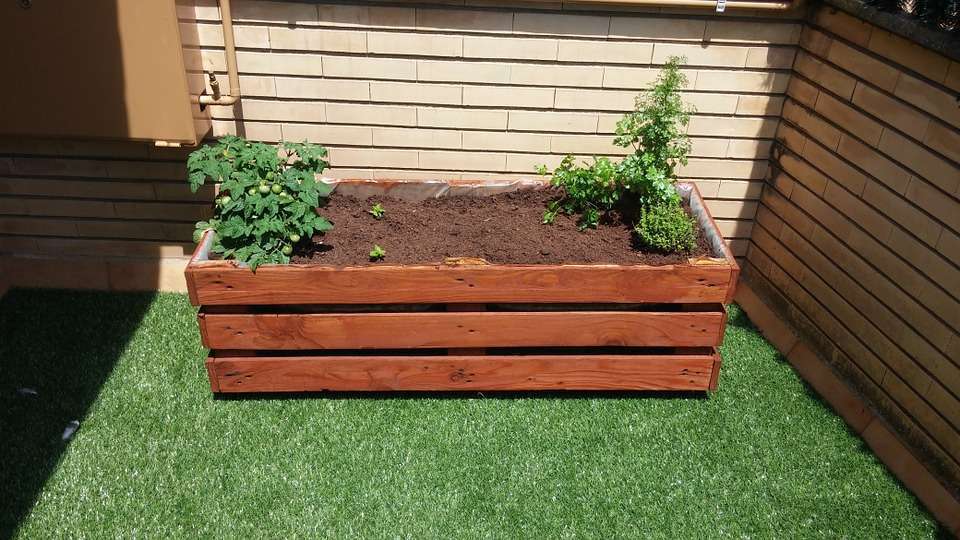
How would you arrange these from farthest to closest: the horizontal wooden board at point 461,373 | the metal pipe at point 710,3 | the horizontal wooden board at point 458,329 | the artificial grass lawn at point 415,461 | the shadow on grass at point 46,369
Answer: the metal pipe at point 710,3 → the horizontal wooden board at point 461,373 → the horizontal wooden board at point 458,329 → the shadow on grass at point 46,369 → the artificial grass lawn at point 415,461

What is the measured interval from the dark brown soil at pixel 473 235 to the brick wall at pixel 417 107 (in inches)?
11.4

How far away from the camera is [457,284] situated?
128 inches

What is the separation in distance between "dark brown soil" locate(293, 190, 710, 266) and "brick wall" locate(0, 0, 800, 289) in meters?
0.29

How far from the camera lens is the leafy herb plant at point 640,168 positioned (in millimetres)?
3482

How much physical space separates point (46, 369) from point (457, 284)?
214 centimetres

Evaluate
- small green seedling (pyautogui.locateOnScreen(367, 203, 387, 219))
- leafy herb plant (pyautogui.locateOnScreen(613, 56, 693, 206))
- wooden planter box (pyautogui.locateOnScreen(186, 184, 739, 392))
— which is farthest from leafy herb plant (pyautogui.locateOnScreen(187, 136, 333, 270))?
leafy herb plant (pyautogui.locateOnScreen(613, 56, 693, 206))

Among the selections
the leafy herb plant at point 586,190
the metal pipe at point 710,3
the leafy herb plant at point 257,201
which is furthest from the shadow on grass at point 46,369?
the metal pipe at point 710,3

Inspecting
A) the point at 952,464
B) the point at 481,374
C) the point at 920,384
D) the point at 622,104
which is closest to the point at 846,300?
the point at 920,384

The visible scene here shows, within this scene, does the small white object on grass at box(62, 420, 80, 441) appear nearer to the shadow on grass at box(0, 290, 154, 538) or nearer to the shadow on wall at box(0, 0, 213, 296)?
the shadow on grass at box(0, 290, 154, 538)

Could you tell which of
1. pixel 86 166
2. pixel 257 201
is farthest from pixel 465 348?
pixel 86 166

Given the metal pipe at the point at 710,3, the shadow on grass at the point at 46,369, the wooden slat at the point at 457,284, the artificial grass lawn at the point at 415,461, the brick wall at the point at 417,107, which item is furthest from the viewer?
the brick wall at the point at 417,107

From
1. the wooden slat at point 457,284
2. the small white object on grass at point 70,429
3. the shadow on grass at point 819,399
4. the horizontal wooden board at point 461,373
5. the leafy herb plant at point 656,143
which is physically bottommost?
the small white object on grass at point 70,429

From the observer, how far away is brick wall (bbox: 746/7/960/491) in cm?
296

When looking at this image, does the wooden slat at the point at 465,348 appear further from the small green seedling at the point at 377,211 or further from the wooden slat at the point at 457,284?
the small green seedling at the point at 377,211
